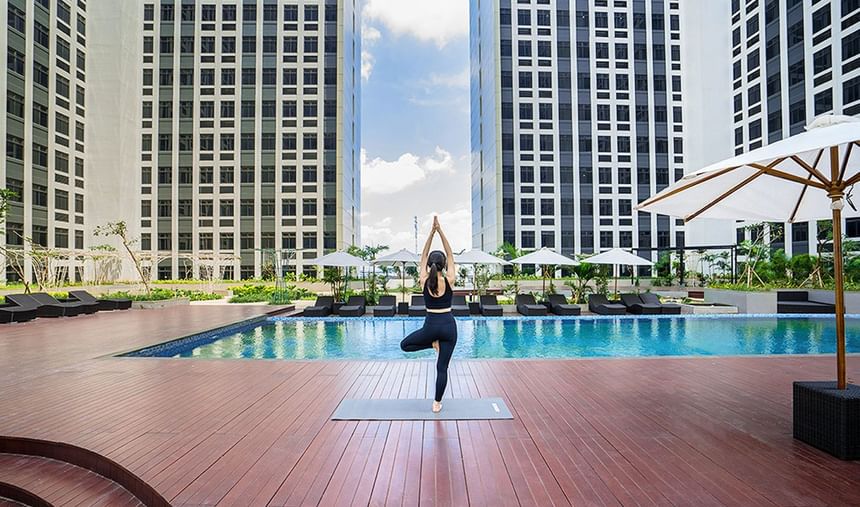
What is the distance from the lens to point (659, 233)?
45.4 meters

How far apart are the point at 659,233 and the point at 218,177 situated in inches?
1641

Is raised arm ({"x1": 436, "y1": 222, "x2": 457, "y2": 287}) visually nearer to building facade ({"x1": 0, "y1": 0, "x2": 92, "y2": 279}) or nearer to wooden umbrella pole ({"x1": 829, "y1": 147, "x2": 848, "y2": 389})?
wooden umbrella pole ({"x1": 829, "y1": 147, "x2": 848, "y2": 389})

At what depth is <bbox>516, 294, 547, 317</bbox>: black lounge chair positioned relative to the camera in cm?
1554

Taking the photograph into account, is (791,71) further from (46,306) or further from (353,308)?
(46,306)

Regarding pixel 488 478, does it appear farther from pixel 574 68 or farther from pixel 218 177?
pixel 574 68

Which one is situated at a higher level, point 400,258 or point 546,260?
point 400,258

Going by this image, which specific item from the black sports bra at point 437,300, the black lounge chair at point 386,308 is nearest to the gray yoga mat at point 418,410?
the black sports bra at point 437,300

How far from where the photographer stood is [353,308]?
15.9 metres

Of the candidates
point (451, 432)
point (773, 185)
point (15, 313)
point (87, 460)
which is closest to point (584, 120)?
point (773, 185)

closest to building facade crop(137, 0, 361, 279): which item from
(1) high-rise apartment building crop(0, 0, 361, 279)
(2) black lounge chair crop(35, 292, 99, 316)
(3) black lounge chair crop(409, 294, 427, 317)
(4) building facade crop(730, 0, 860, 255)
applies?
(1) high-rise apartment building crop(0, 0, 361, 279)

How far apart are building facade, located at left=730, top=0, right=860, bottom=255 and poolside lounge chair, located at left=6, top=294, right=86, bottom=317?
3093 cm

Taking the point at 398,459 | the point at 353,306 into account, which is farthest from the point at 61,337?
the point at 398,459

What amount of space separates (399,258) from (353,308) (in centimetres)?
252

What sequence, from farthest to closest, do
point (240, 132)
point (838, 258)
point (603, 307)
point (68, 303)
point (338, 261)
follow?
point (240, 132), point (338, 261), point (603, 307), point (68, 303), point (838, 258)
